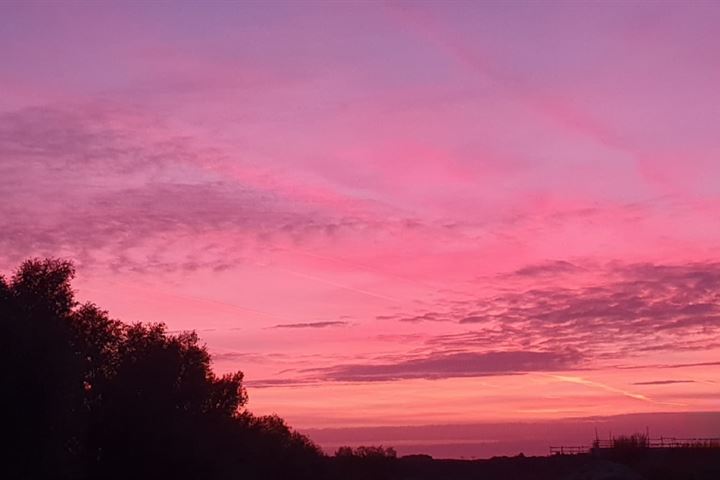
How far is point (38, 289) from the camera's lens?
2322 inches

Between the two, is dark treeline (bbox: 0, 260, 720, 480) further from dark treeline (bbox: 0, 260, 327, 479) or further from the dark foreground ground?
the dark foreground ground

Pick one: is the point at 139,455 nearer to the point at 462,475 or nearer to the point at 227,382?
the point at 227,382

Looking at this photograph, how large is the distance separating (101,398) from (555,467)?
8925cm

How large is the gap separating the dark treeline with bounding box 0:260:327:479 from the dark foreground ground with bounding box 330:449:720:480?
150 feet

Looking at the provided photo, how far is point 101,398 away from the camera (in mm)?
68000

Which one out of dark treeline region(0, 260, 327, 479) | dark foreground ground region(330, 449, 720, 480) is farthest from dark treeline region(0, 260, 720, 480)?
dark foreground ground region(330, 449, 720, 480)

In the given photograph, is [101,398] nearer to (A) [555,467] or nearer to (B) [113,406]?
(B) [113,406]

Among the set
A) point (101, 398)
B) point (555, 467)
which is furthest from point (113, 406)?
point (555, 467)

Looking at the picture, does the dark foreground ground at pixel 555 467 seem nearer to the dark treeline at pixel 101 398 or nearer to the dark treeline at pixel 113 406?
the dark treeline at pixel 113 406

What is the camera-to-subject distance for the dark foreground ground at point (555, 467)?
5236 inches

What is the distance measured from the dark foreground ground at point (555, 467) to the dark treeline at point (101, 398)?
4563cm

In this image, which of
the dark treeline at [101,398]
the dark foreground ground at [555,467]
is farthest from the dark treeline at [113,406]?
the dark foreground ground at [555,467]

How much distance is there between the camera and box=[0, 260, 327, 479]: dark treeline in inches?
1944

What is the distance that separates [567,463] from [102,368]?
8951cm
